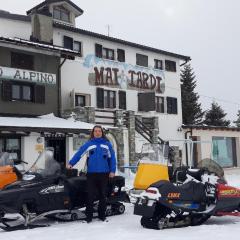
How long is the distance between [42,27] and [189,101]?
78.5 ft

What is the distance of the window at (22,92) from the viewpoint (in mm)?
21797

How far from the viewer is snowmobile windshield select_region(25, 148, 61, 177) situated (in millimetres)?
8750

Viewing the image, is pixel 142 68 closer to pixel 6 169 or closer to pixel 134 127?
pixel 134 127

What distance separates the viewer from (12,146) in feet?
67.9

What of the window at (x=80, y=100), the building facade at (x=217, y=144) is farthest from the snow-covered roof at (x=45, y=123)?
the building facade at (x=217, y=144)

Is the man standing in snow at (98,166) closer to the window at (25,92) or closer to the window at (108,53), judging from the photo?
the window at (25,92)

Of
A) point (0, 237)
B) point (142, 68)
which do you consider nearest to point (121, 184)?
point (0, 237)

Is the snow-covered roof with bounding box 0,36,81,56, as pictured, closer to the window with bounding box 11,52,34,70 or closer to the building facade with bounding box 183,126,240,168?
the window with bounding box 11,52,34,70

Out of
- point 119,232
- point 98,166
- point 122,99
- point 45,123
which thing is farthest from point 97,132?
point 122,99

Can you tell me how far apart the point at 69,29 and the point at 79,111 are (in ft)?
15.8

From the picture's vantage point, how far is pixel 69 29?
81.1ft

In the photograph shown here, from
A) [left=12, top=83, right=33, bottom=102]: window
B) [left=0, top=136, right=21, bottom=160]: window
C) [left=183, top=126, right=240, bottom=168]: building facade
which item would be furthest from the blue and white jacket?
[left=183, top=126, right=240, bottom=168]: building facade

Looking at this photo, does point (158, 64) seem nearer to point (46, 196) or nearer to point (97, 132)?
point (97, 132)

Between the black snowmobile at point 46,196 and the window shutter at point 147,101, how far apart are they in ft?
60.5
